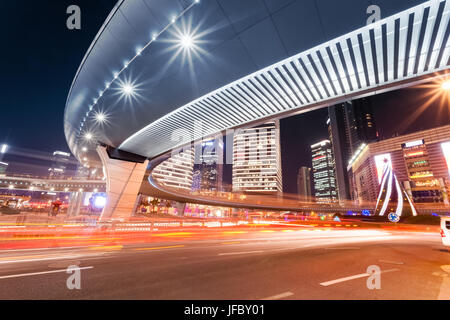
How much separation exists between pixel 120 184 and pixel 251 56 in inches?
934

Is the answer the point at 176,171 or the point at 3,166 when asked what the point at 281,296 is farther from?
the point at 3,166

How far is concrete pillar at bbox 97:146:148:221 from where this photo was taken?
25.2 meters

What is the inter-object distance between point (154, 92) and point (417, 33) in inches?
493

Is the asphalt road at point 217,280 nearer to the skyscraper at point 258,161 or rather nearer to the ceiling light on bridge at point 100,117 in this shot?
the ceiling light on bridge at point 100,117

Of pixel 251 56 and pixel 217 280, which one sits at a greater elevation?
pixel 251 56

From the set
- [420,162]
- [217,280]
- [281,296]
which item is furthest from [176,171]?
[281,296]

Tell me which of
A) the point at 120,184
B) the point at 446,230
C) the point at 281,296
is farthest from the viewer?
the point at 120,184

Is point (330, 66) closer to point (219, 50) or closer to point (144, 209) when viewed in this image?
point (219, 50)

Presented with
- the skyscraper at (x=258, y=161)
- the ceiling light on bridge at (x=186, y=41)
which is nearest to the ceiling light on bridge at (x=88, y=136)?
the ceiling light on bridge at (x=186, y=41)

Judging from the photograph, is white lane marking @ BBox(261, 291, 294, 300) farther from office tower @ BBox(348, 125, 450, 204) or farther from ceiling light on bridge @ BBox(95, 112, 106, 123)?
office tower @ BBox(348, 125, 450, 204)

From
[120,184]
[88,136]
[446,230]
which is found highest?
[88,136]

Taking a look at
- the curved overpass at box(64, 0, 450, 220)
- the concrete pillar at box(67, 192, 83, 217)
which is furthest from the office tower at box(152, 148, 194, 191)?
the curved overpass at box(64, 0, 450, 220)

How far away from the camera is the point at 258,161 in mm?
174625

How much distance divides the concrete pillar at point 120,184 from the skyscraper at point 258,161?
463ft
